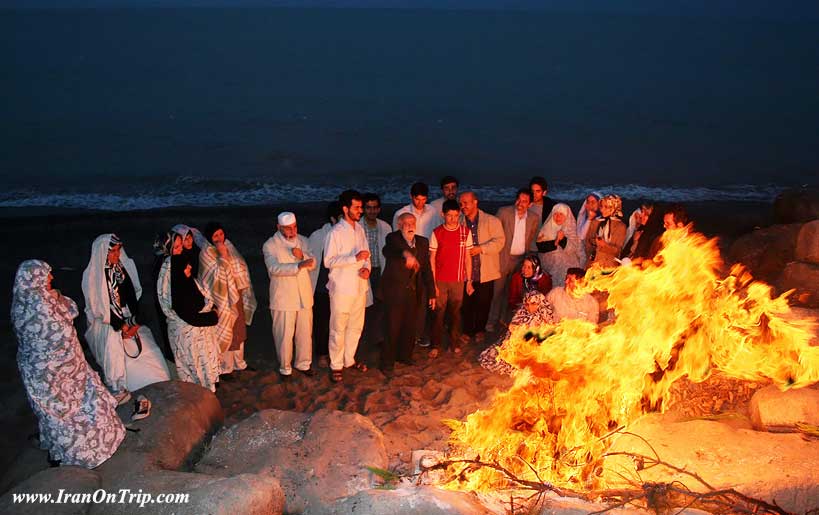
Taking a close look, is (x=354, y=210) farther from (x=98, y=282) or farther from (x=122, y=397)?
(x=122, y=397)

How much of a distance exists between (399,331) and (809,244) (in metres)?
5.08

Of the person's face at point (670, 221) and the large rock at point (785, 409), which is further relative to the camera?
the person's face at point (670, 221)

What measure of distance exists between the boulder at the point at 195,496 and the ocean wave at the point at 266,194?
15.3 m

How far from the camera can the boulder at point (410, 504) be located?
412 centimetres

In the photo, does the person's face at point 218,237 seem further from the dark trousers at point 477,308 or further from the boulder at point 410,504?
the boulder at point 410,504

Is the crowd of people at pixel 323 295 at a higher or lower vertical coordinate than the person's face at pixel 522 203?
lower

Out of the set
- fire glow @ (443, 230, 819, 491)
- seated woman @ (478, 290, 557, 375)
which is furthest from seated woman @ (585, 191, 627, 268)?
fire glow @ (443, 230, 819, 491)

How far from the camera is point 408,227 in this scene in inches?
313

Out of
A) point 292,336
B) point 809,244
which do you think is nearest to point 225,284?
point 292,336

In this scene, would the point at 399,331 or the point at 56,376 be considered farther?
the point at 399,331

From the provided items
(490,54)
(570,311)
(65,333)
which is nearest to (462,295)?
(570,311)

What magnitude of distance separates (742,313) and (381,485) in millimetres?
3497

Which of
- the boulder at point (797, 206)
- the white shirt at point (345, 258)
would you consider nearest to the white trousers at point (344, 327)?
the white shirt at point (345, 258)

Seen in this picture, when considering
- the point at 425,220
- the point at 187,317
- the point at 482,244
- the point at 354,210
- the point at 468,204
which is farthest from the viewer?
the point at 425,220
